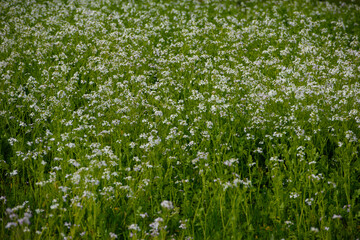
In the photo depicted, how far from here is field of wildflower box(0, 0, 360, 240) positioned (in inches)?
160

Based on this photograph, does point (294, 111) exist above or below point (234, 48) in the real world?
below

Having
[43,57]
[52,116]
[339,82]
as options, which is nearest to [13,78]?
[43,57]

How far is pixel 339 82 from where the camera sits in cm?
730

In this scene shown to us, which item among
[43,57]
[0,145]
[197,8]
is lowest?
[0,145]

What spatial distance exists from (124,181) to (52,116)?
231 centimetres

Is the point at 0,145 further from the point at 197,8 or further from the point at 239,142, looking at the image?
the point at 197,8

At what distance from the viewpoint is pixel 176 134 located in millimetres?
5359

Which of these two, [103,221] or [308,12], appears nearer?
[103,221]

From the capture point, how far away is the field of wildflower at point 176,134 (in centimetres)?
407

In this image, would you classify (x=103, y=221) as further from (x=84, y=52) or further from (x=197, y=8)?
(x=197, y=8)

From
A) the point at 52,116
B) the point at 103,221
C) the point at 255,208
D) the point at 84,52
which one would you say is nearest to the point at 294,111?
the point at 255,208

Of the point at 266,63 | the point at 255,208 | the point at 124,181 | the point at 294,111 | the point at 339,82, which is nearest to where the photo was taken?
the point at 255,208

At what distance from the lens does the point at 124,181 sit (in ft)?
16.0

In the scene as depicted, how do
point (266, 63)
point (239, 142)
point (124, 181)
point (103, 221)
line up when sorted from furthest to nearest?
point (266, 63), point (239, 142), point (124, 181), point (103, 221)
